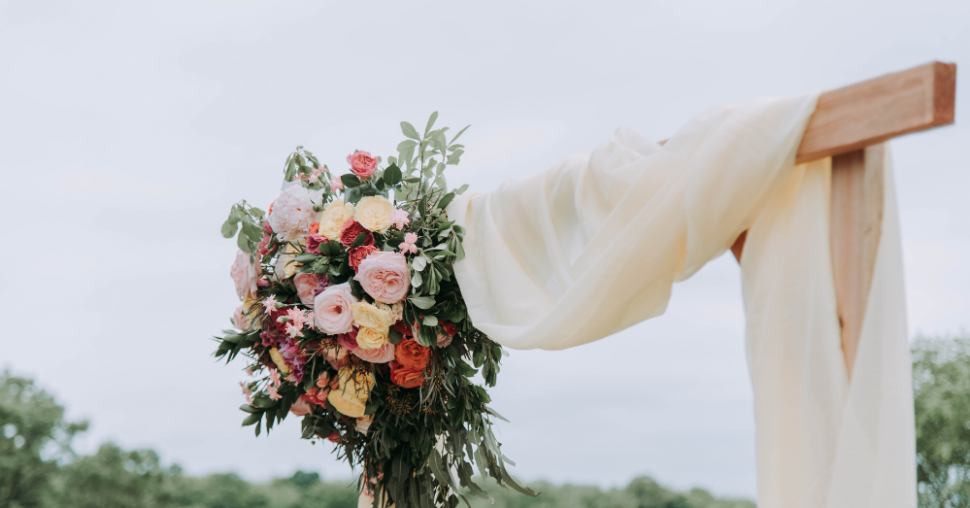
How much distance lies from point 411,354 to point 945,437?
508cm

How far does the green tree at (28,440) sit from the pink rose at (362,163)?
220 inches

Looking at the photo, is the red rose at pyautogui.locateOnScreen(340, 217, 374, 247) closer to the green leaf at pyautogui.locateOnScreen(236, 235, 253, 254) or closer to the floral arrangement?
the floral arrangement

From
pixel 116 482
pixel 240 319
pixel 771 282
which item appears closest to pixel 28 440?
pixel 116 482

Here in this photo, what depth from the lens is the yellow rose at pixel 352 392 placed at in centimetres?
214

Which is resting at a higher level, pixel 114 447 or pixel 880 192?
pixel 880 192

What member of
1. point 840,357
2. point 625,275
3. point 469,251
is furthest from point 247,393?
point 840,357

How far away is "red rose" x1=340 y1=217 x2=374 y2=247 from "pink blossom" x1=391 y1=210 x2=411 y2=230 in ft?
0.31

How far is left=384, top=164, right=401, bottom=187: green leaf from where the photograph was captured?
2.12 m

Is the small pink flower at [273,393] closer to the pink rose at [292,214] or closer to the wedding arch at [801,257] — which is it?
the pink rose at [292,214]

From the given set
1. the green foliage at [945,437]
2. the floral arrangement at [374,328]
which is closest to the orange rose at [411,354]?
the floral arrangement at [374,328]

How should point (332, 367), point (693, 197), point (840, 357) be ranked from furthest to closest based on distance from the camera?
point (332, 367) < point (693, 197) < point (840, 357)

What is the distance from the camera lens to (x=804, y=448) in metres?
1.22

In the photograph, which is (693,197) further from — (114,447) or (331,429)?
(114,447)

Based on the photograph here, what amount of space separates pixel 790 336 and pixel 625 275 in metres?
0.35
